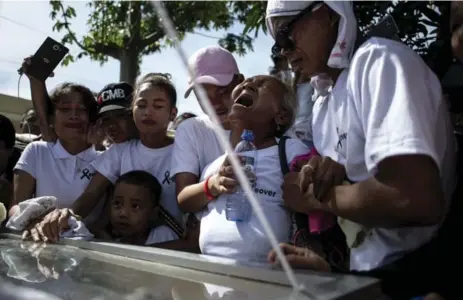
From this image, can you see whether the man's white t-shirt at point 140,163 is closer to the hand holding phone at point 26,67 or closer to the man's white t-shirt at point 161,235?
the man's white t-shirt at point 161,235

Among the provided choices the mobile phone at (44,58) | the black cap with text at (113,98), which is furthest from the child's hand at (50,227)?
the mobile phone at (44,58)

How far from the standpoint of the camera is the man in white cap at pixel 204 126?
2.18 meters

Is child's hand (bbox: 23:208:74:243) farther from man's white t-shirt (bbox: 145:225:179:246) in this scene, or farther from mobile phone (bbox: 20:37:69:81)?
mobile phone (bbox: 20:37:69:81)

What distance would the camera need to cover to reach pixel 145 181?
237 centimetres

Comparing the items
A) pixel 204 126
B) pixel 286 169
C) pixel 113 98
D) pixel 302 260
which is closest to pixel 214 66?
pixel 204 126

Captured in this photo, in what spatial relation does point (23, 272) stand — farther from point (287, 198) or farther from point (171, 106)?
point (171, 106)

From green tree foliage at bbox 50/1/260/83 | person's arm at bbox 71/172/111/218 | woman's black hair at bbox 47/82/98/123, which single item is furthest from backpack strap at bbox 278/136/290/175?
green tree foliage at bbox 50/1/260/83

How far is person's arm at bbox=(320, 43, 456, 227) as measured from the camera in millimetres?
1111

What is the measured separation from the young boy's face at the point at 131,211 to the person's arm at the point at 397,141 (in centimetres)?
124

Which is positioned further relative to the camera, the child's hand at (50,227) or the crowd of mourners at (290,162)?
the child's hand at (50,227)

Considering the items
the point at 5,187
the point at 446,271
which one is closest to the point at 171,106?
the point at 5,187

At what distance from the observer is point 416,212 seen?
112 cm

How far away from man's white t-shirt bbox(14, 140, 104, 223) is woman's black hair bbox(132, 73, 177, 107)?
46 cm

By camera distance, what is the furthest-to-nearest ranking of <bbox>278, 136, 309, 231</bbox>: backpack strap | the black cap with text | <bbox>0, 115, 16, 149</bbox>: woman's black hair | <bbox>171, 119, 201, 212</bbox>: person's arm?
1. <bbox>0, 115, 16, 149</bbox>: woman's black hair
2. the black cap with text
3. <bbox>171, 119, 201, 212</bbox>: person's arm
4. <bbox>278, 136, 309, 231</bbox>: backpack strap
